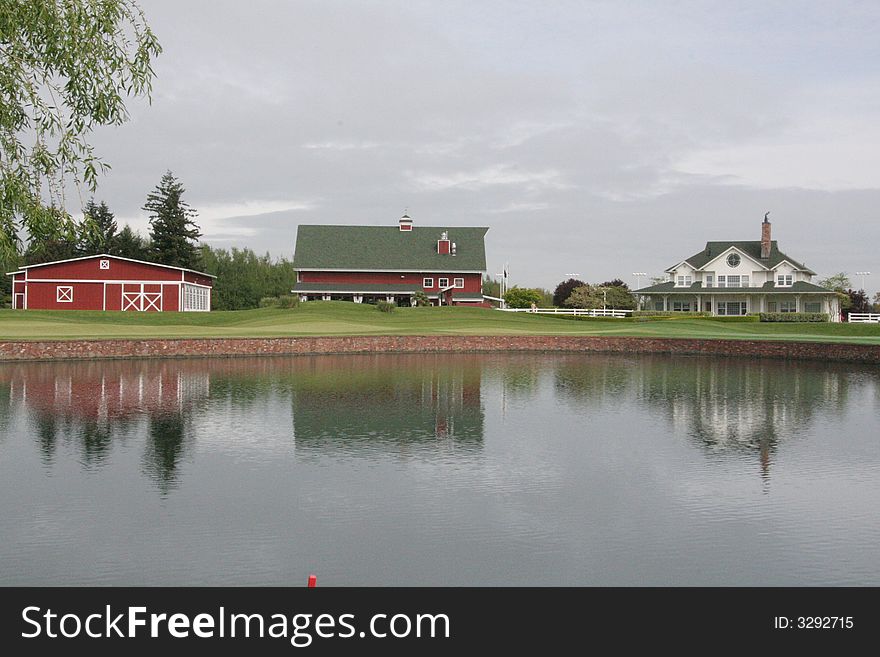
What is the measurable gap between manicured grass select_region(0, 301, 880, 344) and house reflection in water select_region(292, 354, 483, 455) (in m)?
15.0

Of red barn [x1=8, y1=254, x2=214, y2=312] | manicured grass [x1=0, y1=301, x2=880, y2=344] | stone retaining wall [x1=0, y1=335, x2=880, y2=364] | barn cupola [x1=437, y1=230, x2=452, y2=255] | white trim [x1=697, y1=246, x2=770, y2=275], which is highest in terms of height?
barn cupola [x1=437, y1=230, x2=452, y2=255]

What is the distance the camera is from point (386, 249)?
7494 centimetres

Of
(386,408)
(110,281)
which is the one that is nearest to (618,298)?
(110,281)

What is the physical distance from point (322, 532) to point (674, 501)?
14.8 feet

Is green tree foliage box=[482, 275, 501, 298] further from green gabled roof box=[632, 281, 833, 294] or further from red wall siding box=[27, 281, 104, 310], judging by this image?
red wall siding box=[27, 281, 104, 310]

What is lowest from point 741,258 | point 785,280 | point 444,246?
point 785,280

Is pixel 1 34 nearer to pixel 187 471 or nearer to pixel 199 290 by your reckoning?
pixel 187 471

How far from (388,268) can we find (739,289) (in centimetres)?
2990

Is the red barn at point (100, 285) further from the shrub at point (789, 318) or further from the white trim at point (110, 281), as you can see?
the shrub at point (789, 318)

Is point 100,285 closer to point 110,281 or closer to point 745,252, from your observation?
point 110,281

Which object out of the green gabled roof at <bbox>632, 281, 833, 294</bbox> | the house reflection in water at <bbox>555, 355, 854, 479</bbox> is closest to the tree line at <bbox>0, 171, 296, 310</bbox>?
the green gabled roof at <bbox>632, 281, 833, 294</bbox>

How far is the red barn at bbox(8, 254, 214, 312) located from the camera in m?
58.9

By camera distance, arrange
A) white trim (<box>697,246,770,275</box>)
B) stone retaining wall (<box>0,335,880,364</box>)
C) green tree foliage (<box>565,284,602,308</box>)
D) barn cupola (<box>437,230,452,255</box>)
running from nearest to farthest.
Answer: stone retaining wall (<box>0,335,880,364</box>) → white trim (<box>697,246,770,275</box>) → barn cupola (<box>437,230,452,255</box>) → green tree foliage (<box>565,284,602,308</box>)

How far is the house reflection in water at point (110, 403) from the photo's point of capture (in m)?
14.0
